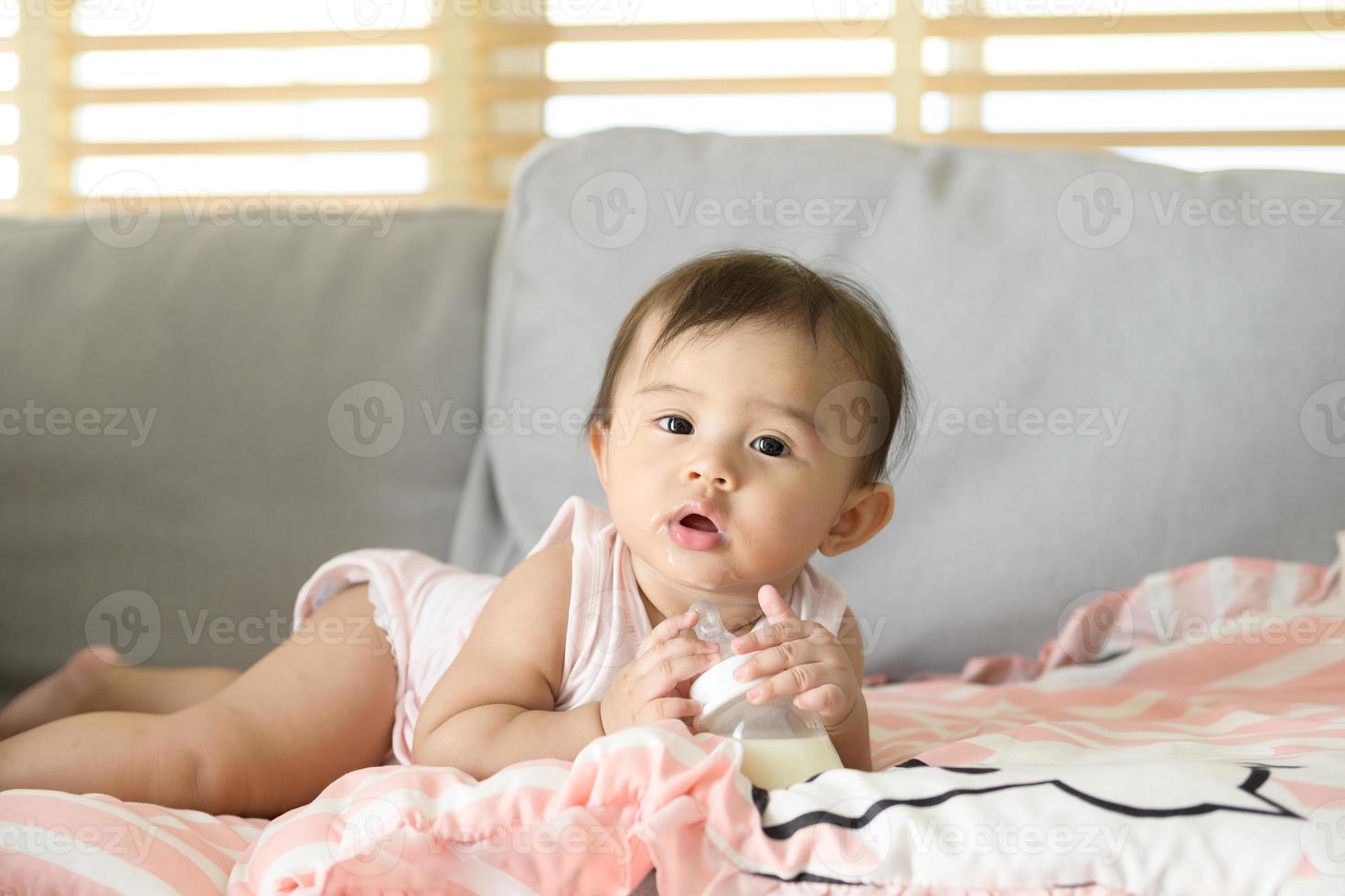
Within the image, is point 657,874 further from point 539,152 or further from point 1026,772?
point 539,152

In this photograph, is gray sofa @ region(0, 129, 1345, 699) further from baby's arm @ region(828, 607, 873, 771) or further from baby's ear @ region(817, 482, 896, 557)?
baby's arm @ region(828, 607, 873, 771)

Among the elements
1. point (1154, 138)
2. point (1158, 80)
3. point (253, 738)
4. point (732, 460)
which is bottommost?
point (253, 738)

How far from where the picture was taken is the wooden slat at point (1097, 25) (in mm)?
2504

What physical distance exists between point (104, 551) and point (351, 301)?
0.43 m

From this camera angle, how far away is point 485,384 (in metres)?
1.54

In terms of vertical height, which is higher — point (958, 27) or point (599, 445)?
point (958, 27)

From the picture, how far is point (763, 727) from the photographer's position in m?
0.78

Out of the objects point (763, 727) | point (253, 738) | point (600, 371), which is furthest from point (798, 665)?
point (600, 371)

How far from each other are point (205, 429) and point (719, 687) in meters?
0.92

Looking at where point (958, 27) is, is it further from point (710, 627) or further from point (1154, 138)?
point (710, 627)

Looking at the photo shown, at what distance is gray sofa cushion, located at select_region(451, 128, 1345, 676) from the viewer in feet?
4.50

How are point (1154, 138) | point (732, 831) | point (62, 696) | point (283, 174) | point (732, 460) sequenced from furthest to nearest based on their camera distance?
1. point (283, 174)
2. point (1154, 138)
3. point (62, 696)
4. point (732, 460)
5. point (732, 831)

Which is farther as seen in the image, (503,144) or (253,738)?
(503,144)

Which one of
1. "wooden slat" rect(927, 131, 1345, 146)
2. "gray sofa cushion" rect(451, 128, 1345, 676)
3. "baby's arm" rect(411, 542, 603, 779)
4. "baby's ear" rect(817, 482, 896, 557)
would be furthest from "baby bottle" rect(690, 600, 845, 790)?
"wooden slat" rect(927, 131, 1345, 146)
